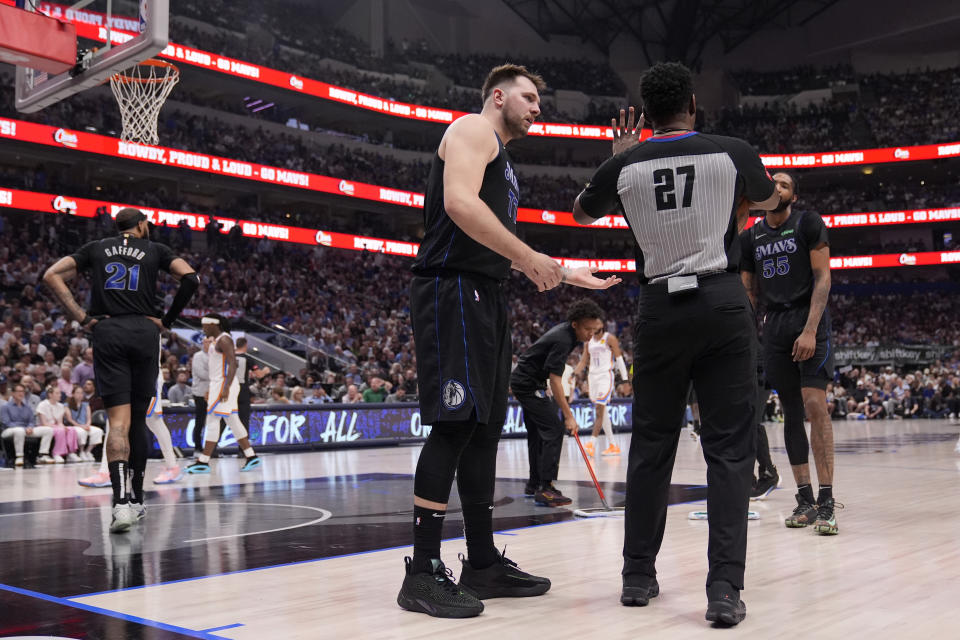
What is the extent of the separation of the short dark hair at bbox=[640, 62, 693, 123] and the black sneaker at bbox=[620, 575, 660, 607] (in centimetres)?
188

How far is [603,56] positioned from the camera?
48.8 meters

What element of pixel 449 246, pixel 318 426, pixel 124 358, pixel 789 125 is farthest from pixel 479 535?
pixel 789 125

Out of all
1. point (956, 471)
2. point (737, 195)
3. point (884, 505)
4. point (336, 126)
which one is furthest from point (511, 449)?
point (336, 126)

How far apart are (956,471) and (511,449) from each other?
6.92 m

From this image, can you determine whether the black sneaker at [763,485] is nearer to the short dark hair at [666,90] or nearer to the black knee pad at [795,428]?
the black knee pad at [795,428]

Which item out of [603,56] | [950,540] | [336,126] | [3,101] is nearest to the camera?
[950,540]

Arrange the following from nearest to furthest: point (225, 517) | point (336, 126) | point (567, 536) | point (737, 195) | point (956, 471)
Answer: point (737, 195) → point (567, 536) → point (225, 517) → point (956, 471) → point (336, 126)

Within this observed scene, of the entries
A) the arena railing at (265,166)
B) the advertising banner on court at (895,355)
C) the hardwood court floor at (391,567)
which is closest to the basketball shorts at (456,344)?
the hardwood court floor at (391,567)

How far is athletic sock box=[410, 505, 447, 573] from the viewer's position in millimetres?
3445

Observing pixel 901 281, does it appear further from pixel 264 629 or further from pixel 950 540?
pixel 264 629

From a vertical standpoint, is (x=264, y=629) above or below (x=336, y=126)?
below

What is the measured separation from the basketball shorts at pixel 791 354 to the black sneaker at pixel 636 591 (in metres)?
2.61

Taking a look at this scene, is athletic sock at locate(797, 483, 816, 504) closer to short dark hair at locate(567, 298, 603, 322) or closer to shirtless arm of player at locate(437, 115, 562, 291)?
short dark hair at locate(567, 298, 603, 322)

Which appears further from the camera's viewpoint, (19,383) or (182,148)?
(182,148)
